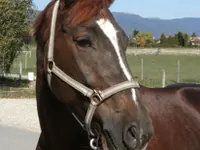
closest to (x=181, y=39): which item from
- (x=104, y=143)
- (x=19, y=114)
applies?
(x=19, y=114)

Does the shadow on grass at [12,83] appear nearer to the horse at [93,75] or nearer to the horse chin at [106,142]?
the horse at [93,75]

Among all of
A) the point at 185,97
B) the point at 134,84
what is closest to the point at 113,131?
the point at 134,84

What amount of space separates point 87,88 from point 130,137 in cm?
40

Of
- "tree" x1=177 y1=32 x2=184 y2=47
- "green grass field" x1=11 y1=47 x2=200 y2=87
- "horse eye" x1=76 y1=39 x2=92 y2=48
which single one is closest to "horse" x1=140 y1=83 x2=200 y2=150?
"horse eye" x1=76 y1=39 x2=92 y2=48

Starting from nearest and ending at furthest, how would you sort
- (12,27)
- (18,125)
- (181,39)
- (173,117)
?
(173,117) < (18,125) < (12,27) < (181,39)

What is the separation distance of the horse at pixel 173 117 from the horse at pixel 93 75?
0.84 m

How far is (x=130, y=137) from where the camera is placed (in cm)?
244

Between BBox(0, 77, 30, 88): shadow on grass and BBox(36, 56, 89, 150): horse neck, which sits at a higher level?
BBox(36, 56, 89, 150): horse neck

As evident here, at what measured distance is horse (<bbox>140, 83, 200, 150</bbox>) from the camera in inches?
142

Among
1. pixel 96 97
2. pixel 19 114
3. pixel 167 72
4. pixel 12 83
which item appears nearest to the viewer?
pixel 96 97

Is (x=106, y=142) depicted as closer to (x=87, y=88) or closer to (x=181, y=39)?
(x=87, y=88)

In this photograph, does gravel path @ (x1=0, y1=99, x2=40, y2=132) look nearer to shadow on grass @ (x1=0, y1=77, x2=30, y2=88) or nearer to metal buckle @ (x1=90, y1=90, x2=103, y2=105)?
shadow on grass @ (x1=0, y1=77, x2=30, y2=88)

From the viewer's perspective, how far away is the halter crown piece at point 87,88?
2.53 meters

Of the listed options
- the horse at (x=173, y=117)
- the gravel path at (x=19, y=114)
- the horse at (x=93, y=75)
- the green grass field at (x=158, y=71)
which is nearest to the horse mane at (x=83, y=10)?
the horse at (x=93, y=75)
